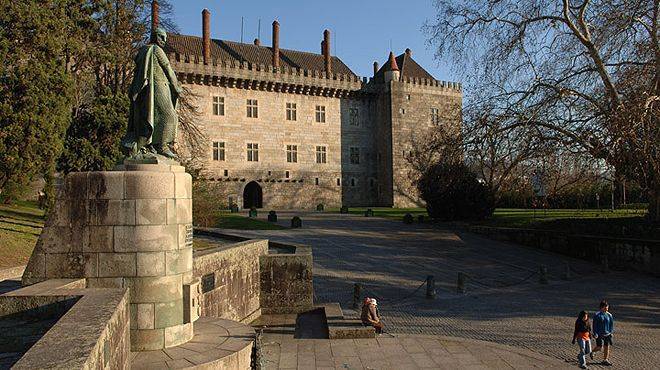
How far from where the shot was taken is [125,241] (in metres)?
6.15

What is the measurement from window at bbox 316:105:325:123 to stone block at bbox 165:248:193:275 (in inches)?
1646

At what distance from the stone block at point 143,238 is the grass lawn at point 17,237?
9.69 m

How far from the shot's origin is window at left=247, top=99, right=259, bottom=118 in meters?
44.9

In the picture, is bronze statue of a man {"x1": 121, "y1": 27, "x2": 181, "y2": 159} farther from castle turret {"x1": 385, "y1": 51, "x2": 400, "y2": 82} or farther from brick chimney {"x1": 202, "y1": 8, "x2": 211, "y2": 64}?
castle turret {"x1": 385, "y1": 51, "x2": 400, "y2": 82}

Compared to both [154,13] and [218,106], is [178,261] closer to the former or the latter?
[154,13]

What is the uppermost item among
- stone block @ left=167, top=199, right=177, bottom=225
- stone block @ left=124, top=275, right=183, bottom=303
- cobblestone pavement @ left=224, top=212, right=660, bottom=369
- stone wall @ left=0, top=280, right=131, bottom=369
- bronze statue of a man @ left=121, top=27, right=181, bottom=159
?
bronze statue of a man @ left=121, top=27, right=181, bottom=159

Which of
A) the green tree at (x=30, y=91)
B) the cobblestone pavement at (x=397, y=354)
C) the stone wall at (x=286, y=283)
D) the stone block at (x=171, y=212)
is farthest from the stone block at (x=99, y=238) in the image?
the green tree at (x=30, y=91)

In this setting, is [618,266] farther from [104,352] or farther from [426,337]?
[104,352]

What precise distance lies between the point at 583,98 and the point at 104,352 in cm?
1960

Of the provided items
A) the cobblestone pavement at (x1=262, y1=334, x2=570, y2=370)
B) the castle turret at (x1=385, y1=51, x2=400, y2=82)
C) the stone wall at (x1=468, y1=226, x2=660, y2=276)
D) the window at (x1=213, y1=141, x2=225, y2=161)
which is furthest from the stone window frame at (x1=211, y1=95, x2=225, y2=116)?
the cobblestone pavement at (x1=262, y1=334, x2=570, y2=370)

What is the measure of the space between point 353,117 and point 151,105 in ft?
143

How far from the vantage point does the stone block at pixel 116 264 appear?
6133 mm

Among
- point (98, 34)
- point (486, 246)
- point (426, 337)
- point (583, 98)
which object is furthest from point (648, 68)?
point (98, 34)

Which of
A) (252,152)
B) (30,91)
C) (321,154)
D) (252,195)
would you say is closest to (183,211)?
(30,91)
